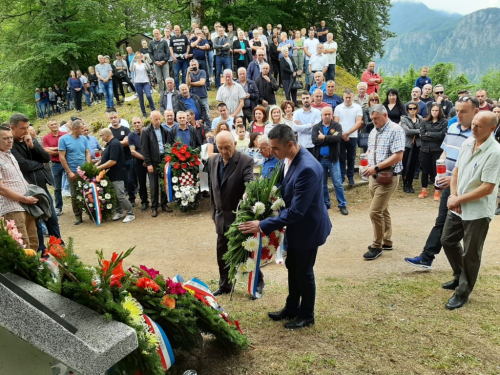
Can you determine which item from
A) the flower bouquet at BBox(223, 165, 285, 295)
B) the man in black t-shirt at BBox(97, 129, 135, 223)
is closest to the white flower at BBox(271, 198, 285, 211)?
the flower bouquet at BBox(223, 165, 285, 295)

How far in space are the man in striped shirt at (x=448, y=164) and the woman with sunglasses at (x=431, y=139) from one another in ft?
12.6

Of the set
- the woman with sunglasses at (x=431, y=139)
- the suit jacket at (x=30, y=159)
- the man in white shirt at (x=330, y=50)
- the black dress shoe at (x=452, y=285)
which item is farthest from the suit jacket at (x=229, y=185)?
the man in white shirt at (x=330, y=50)

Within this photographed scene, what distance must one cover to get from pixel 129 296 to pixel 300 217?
169 cm

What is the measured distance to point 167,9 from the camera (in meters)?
24.5

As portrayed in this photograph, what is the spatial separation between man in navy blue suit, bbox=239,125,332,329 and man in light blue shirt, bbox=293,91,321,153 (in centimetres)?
545

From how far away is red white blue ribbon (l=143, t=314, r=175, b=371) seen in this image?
114 inches

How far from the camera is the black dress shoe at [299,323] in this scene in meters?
4.16

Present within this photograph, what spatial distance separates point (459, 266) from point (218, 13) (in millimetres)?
19996

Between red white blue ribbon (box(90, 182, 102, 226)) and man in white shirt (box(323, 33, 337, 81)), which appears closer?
red white blue ribbon (box(90, 182, 102, 226))

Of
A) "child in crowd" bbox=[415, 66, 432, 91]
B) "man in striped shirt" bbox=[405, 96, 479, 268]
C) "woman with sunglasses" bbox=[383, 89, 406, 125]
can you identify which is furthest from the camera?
"child in crowd" bbox=[415, 66, 432, 91]

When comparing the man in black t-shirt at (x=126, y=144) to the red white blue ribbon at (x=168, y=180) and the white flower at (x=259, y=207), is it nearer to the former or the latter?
the red white blue ribbon at (x=168, y=180)

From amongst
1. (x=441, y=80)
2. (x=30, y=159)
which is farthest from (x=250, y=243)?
(x=441, y=80)

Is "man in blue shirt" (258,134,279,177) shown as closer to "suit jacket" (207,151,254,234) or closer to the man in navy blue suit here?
"suit jacket" (207,151,254,234)

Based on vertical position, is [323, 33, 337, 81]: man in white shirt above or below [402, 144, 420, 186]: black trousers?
above
